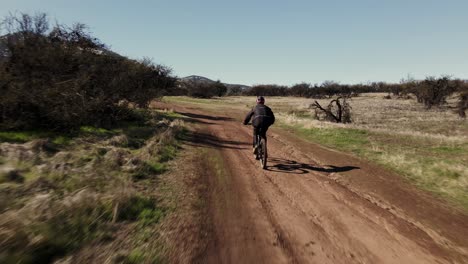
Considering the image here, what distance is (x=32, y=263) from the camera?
450cm

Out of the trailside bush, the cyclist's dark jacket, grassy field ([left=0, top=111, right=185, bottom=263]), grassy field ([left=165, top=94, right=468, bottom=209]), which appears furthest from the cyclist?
the trailside bush

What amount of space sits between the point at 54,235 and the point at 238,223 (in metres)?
3.08

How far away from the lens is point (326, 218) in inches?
273

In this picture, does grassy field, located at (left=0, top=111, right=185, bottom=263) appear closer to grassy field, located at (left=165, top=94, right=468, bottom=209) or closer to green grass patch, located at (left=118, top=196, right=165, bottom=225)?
green grass patch, located at (left=118, top=196, right=165, bottom=225)

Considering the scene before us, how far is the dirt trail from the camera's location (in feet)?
17.7

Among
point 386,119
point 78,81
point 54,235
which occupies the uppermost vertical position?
point 78,81

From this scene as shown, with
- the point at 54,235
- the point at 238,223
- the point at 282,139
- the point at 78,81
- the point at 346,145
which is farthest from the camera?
the point at 282,139

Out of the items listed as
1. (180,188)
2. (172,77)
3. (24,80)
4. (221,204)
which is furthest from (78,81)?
(172,77)

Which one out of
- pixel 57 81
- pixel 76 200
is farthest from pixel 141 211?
pixel 57 81

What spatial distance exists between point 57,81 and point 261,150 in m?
9.28

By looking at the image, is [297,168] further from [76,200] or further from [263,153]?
[76,200]

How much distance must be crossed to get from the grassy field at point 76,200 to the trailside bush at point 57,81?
112 centimetres

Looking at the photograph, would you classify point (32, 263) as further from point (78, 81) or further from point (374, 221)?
point (78, 81)

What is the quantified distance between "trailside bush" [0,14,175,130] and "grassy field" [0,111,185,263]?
1121mm
